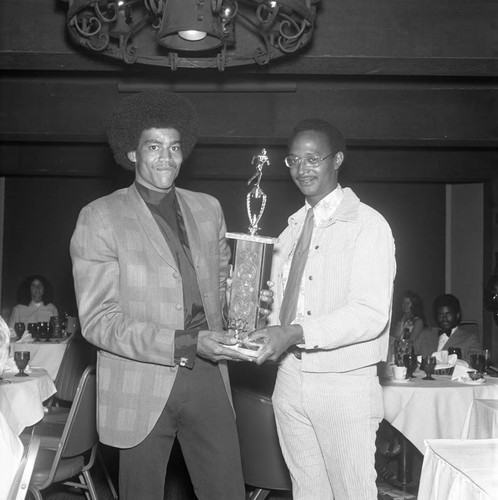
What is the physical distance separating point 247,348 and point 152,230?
0.50 m

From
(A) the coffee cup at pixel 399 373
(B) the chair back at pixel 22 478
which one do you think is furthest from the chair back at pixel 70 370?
(B) the chair back at pixel 22 478

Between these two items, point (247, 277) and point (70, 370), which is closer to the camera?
point (247, 277)

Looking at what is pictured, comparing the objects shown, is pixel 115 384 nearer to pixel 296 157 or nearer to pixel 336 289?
pixel 336 289

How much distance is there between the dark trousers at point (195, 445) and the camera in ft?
7.95

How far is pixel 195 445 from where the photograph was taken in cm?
250

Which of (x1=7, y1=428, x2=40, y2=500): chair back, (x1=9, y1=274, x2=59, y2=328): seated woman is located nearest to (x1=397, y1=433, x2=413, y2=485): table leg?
(x1=7, y1=428, x2=40, y2=500): chair back

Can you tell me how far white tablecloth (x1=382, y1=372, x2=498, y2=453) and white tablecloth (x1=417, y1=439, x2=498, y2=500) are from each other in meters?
2.07

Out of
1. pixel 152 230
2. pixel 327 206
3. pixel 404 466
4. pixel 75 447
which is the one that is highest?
pixel 327 206

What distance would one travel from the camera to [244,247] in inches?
104

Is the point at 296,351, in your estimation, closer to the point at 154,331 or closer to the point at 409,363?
the point at 154,331

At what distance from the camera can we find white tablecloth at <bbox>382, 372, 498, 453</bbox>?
4.36 metres

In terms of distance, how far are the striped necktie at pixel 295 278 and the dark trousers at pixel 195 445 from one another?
35 centimetres

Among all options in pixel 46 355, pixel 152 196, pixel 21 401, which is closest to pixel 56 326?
pixel 46 355

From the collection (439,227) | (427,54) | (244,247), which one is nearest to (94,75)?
(427,54)
